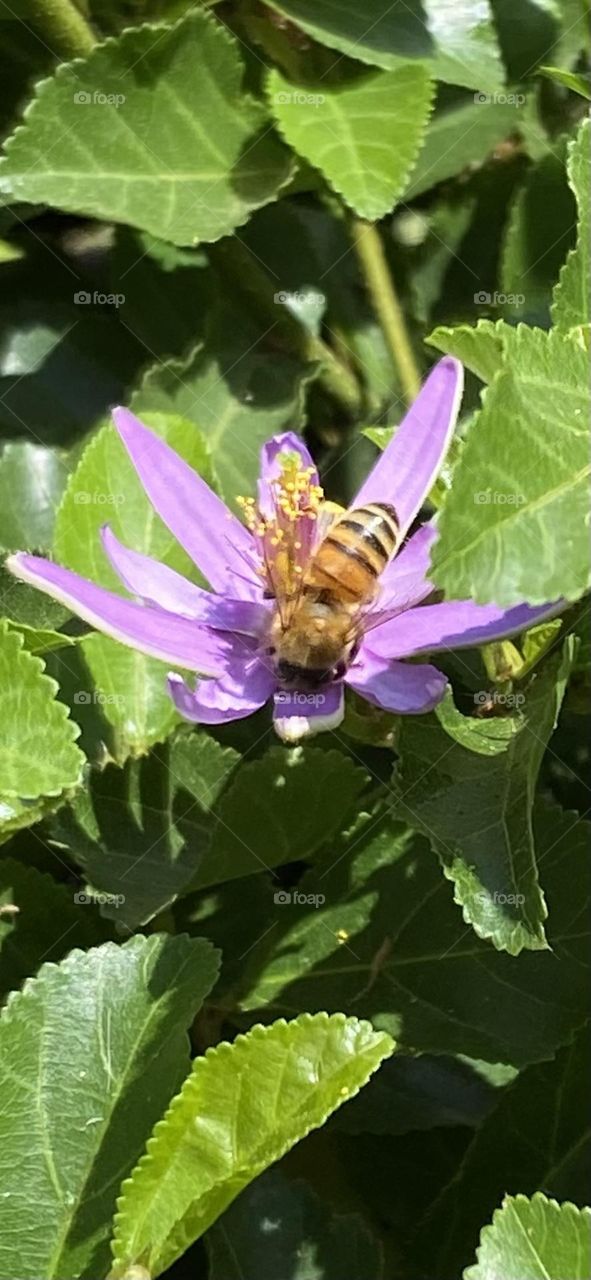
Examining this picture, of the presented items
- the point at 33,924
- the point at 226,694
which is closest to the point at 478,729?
the point at 226,694

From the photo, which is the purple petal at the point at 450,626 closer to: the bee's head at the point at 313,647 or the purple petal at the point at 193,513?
the bee's head at the point at 313,647

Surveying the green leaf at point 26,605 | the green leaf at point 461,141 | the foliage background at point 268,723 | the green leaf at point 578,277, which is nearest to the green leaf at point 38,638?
Result: the foliage background at point 268,723

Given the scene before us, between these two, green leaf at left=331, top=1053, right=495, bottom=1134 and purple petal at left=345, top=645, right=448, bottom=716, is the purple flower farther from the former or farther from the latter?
green leaf at left=331, top=1053, right=495, bottom=1134

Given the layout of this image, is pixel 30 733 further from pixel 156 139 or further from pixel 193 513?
pixel 156 139

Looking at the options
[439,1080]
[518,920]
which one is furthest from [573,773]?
[518,920]

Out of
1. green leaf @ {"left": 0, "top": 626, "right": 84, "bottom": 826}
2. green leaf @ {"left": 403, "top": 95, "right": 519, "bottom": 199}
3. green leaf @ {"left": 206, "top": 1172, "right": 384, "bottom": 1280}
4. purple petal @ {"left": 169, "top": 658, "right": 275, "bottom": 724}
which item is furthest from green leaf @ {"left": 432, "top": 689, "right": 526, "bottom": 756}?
green leaf @ {"left": 403, "top": 95, "right": 519, "bottom": 199}
